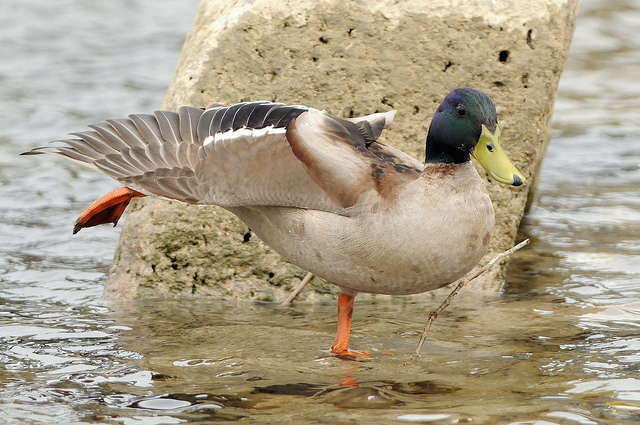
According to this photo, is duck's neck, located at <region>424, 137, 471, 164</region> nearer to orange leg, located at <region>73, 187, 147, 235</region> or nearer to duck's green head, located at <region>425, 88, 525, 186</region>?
duck's green head, located at <region>425, 88, 525, 186</region>

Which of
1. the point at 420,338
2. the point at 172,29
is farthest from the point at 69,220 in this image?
the point at 172,29

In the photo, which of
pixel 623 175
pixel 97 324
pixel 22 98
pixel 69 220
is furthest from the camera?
pixel 22 98

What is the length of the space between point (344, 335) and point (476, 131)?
1.42 metres

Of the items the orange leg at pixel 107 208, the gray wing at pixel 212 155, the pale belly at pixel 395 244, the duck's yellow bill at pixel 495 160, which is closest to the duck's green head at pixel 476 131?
the duck's yellow bill at pixel 495 160

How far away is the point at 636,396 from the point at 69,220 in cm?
566

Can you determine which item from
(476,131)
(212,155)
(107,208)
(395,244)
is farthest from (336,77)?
(395,244)

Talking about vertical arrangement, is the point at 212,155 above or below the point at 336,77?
below

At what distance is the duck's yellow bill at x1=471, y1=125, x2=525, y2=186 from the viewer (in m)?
4.78

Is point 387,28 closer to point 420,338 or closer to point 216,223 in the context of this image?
point 216,223

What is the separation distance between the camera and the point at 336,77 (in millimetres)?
6641

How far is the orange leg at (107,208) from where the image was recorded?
5.93 metres

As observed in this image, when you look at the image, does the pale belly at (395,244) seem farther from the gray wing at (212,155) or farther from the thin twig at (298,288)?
the thin twig at (298,288)

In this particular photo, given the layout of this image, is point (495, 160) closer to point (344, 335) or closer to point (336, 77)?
point (344, 335)

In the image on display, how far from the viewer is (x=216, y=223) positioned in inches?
257
